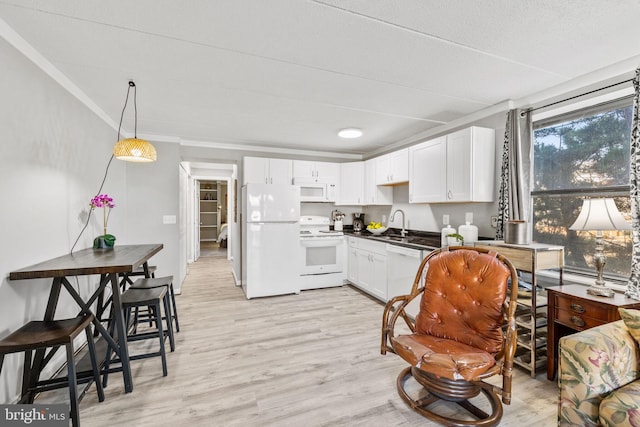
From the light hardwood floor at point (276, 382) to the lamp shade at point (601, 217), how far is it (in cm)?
122

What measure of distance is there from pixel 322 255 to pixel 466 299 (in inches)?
111

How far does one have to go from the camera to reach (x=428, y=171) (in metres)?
3.45

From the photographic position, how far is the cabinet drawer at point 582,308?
5.84 ft

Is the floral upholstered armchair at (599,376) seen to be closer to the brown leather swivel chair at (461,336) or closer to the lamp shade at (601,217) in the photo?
the brown leather swivel chair at (461,336)

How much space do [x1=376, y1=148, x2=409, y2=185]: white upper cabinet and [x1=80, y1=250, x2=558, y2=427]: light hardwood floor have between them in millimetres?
1970

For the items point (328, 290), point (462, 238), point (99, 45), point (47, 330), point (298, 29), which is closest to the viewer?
point (47, 330)

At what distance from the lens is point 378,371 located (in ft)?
7.39

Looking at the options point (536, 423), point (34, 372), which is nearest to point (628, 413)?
point (536, 423)

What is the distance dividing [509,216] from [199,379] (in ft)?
10.2

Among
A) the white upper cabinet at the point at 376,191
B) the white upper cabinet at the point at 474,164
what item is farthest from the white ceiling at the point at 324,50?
the white upper cabinet at the point at 376,191

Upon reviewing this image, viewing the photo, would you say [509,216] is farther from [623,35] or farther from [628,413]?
[628,413]

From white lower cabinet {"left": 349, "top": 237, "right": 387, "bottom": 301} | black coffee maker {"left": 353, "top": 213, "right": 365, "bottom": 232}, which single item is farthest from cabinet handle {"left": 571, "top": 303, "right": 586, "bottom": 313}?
black coffee maker {"left": 353, "top": 213, "right": 365, "bottom": 232}

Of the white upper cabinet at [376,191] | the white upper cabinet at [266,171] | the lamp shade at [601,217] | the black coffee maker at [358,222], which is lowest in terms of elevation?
the black coffee maker at [358,222]

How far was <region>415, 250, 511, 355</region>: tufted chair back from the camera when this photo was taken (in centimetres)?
178
